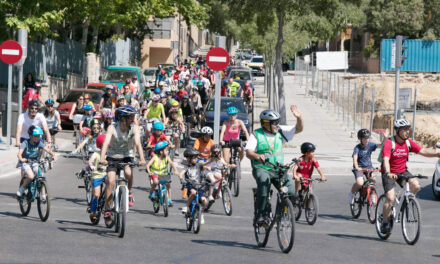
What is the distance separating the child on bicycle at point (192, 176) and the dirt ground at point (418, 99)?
1795 cm

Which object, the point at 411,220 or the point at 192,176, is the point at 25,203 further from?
the point at 411,220

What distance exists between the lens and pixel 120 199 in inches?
436

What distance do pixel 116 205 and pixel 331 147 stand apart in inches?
655

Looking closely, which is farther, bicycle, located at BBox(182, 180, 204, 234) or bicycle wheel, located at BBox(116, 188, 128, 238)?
bicycle, located at BBox(182, 180, 204, 234)

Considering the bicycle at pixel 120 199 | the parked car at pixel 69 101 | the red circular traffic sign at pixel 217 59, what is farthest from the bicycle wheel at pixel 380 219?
the parked car at pixel 69 101

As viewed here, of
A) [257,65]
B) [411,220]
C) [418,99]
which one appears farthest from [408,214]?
[257,65]

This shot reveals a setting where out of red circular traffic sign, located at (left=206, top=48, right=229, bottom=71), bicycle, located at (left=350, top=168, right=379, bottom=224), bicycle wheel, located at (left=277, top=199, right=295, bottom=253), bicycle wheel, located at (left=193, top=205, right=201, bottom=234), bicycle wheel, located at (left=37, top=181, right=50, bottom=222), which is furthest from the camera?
red circular traffic sign, located at (left=206, top=48, right=229, bottom=71)

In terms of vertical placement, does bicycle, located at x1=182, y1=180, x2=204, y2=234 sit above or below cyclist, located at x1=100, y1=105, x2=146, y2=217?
below

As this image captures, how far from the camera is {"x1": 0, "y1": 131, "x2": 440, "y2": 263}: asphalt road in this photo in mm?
10156

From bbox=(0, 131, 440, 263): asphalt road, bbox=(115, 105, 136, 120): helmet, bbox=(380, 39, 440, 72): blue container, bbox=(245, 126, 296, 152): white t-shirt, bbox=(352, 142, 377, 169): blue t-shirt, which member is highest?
bbox=(380, 39, 440, 72): blue container

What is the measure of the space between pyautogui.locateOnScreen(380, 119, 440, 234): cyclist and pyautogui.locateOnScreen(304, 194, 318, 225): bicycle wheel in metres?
1.42

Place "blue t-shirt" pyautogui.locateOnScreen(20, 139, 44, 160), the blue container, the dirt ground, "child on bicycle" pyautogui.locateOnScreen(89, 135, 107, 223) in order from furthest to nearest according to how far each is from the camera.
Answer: the blue container
the dirt ground
"blue t-shirt" pyautogui.locateOnScreen(20, 139, 44, 160)
"child on bicycle" pyautogui.locateOnScreen(89, 135, 107, 223)

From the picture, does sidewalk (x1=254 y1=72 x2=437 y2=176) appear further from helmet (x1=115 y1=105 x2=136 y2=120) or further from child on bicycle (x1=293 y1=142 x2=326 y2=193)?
helmet (x1=115 y1=105 x2=136 y2=120)

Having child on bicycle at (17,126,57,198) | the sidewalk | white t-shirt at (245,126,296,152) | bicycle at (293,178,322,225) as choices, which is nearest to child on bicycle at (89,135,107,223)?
child on bicycle at (17,126,57,198)
